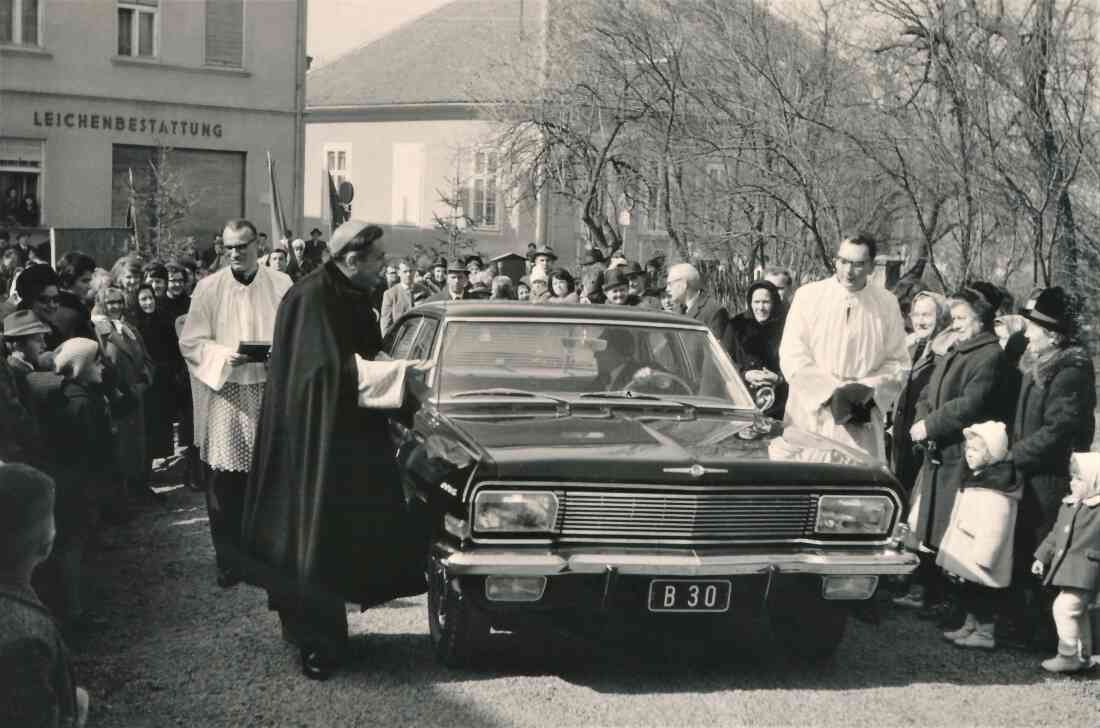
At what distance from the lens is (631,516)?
5914 millimetres

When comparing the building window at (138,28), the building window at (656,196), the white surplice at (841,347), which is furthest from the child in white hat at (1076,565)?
the building window at (138,28)

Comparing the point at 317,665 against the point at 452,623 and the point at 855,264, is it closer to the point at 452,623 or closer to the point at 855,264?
the point at 452,623

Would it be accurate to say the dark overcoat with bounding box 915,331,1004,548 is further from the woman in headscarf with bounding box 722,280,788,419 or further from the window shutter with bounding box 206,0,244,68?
the window shutter with bounding box 206,0,244,68

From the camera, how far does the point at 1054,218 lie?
47.3 feet

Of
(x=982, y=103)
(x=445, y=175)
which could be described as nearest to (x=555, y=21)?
(x=982, y=103)

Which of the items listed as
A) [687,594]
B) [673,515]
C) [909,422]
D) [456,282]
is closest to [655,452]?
[673,515]

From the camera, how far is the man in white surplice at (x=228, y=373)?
730 cm

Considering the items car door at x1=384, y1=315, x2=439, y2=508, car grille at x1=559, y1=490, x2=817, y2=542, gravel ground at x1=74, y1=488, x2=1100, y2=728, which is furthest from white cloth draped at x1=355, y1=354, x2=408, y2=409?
gravel ground at x1=74, y1=488, x2=1100, y2=728

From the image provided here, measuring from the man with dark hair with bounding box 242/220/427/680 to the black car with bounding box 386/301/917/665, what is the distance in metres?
0.27

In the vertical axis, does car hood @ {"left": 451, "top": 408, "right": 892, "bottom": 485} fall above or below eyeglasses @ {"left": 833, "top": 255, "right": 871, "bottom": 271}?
below

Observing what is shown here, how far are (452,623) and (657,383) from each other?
1958 mm

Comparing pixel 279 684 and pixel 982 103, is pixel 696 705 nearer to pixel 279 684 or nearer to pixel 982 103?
pixel 279 684

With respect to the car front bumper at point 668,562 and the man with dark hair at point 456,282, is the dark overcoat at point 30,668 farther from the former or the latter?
the man with dark hair at point 456,282

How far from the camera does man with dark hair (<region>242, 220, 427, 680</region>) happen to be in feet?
19.4
